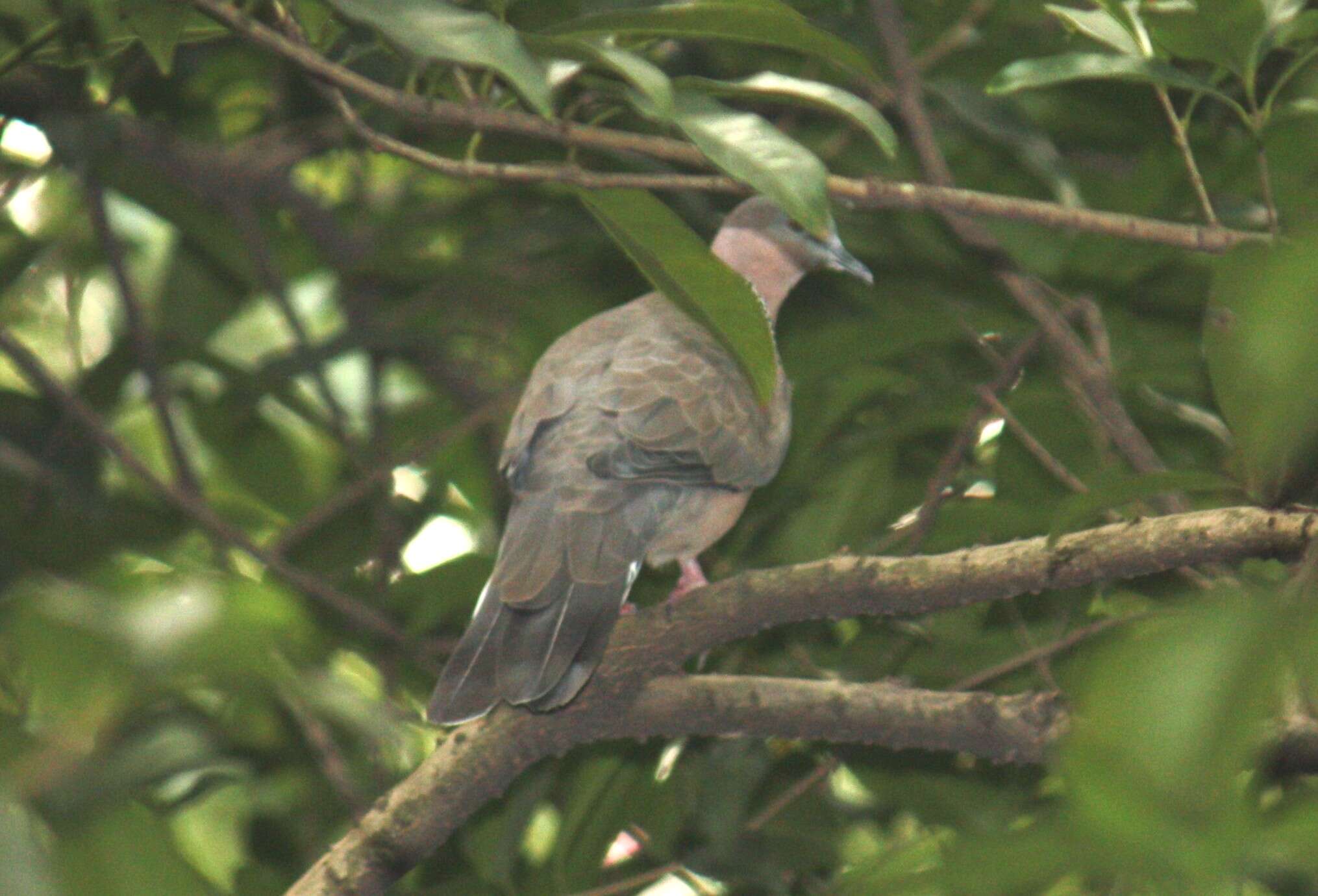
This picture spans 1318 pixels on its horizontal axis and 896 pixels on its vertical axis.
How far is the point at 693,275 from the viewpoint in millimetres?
1599

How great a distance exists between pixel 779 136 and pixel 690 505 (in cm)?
128

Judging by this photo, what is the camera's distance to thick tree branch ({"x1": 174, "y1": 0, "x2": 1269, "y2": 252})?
1.65 metres

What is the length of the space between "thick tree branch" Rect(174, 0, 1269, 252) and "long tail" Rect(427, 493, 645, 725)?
713mm

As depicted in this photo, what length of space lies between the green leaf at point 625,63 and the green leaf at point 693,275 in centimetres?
19

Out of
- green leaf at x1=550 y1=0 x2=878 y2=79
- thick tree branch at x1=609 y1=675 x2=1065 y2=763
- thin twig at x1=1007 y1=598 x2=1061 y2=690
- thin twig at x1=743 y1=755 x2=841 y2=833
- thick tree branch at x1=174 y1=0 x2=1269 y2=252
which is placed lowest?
A: thin twig at x1=743 y1=755 x2=841 y2=833

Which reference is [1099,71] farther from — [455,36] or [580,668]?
[580,668]

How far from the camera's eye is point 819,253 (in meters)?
3.13

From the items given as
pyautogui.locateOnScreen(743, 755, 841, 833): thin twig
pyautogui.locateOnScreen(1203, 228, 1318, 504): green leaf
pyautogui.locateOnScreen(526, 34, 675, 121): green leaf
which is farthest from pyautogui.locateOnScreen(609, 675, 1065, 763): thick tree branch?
pyautogui.locateOnScreen(1203, 228, 1318, 504): green leaf

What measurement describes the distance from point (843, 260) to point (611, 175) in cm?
138

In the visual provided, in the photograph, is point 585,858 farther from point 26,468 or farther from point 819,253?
point 819,253

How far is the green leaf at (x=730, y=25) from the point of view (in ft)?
4.93

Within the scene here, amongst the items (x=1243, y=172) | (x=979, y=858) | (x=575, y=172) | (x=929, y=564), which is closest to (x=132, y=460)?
(x=575, y=172)

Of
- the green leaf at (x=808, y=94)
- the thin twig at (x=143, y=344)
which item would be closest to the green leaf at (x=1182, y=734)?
the green leaf at (x=808, y=94)

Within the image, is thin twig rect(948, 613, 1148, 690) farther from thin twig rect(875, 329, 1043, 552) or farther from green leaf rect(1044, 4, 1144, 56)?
green leaf rect(1044, 4, 1144, 56)
